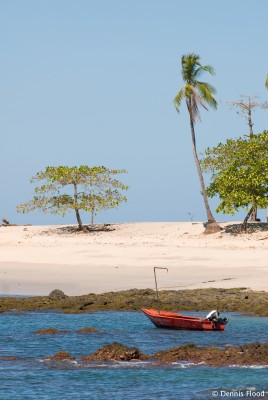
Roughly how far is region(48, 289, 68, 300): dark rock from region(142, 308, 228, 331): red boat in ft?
23.3

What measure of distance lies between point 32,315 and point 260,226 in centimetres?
2666

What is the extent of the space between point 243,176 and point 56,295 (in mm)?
22041

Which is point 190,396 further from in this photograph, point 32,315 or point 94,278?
point 94,278

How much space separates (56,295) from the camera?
36.8 m

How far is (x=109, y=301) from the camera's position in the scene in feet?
118

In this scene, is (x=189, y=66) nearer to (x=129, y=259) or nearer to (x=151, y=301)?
(x=129, y=259)

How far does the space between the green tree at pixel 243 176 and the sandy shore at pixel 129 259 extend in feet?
6.92

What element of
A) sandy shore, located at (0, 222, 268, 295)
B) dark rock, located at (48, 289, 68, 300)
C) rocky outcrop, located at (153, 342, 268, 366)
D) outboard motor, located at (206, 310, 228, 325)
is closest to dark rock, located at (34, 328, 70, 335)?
outboard motor, located at (206, 310, 228, 325)

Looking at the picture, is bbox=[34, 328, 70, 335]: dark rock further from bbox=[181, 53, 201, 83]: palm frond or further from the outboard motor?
bbox=[181, 53, 201, 83]: palm frond

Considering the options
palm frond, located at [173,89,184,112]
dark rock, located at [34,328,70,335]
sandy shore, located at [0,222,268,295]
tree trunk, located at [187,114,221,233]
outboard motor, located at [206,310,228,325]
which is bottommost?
dark rock, located at [34,328,70,335]

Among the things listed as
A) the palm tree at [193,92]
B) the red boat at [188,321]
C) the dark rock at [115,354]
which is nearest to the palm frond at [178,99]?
the palm tree at [193,92]

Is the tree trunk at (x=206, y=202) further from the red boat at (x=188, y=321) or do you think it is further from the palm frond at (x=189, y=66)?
the red boat at (x=188, y=321)

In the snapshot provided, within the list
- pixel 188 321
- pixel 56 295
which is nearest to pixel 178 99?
pixel 56 295

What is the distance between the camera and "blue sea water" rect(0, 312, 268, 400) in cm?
2066
